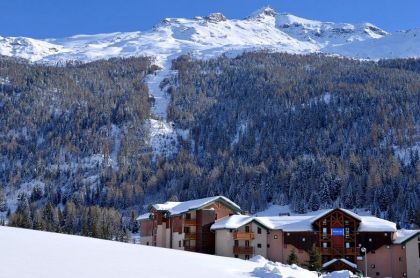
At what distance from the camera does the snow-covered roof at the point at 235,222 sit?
7294cm

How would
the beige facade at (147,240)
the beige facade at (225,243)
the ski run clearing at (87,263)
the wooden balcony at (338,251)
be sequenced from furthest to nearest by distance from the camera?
the beige facade at (147,240)
the beige facade at (225,243)
the wooden balcony at (338,251)
the ski run clearing at (87,263)

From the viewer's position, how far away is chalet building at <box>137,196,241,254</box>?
7612 centimetres

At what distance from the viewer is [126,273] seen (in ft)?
74.1

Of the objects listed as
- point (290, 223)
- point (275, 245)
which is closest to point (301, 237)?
point (290, 223)

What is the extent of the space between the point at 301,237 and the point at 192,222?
14496 millimetres

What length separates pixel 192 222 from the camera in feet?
253

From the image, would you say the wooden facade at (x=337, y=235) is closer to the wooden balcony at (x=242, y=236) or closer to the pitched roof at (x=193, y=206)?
the wooden balcony at (x=242, y=236)

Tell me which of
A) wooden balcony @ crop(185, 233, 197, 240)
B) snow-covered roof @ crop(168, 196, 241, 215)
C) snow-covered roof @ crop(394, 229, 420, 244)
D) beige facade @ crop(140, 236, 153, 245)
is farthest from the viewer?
beige facade @ crop(140, 236, 153, 245)

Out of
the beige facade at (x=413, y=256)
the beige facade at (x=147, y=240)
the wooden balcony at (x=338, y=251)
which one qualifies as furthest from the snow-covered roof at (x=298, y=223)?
the beige facade at (x=147, y=240)

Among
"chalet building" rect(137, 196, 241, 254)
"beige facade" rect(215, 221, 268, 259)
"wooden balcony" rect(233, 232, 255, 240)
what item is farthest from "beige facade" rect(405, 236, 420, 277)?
"chalet building" rect(137, 196, 241, 254)

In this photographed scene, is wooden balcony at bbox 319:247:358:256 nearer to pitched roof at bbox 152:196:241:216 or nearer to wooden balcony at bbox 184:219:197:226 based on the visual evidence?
pitched roof at bbox 152:196:241:216

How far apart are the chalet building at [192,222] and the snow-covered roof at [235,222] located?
75.8 inches

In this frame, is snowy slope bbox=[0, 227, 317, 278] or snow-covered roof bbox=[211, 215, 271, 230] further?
snow-covered roof bbox=[211, 215, 271, 230]

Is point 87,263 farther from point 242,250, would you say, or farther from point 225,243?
point 225,243
